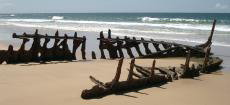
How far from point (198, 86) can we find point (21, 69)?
537 cm

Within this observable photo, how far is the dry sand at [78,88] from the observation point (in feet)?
27.0

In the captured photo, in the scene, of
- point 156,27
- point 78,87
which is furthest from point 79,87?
point 156,27

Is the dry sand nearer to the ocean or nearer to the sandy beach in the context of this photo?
the sandy beach

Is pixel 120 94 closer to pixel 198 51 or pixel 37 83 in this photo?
pixel 37 83

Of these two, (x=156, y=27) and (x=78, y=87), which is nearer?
(x=78, y=87)

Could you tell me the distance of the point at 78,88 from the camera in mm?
9305

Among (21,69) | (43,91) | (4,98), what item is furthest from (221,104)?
(21,69)

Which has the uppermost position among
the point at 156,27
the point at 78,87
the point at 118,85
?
the point at 118,85

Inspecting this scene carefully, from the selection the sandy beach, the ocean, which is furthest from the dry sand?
the ocean

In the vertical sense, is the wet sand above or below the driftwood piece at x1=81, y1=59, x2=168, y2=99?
below

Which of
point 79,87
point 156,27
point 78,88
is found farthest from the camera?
point 156,27

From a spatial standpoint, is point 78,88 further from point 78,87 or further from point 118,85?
point 118,85

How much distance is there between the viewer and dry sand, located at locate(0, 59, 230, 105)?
8234 mm

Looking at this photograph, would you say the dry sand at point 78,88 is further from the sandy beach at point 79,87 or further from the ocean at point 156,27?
the ocean at point 156,27
